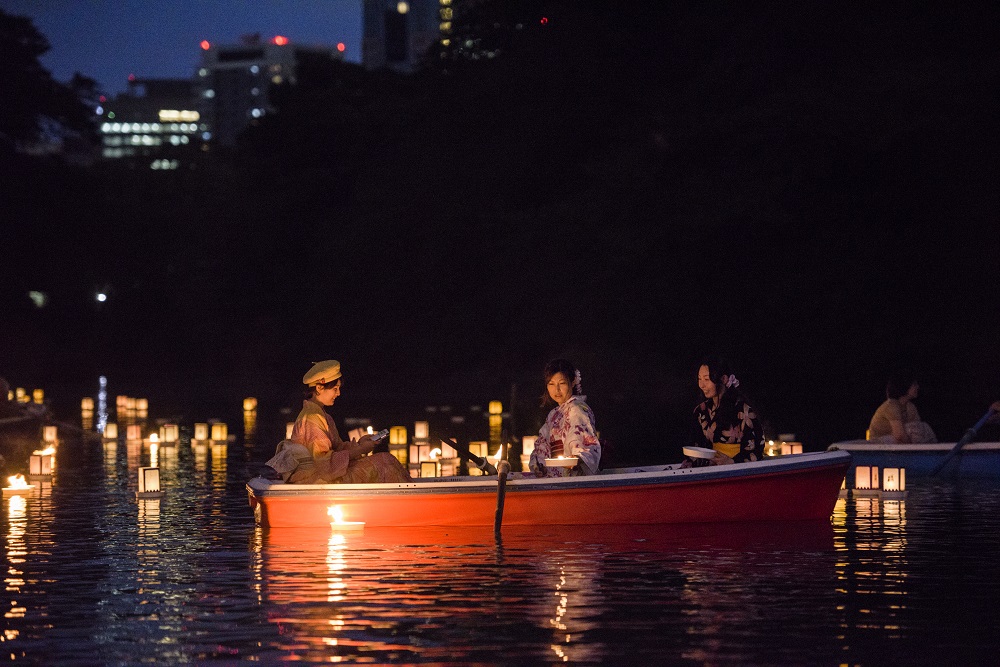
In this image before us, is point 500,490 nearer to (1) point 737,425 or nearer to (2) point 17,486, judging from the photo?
(1) point 737,425

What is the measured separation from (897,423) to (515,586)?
1026 centimetres

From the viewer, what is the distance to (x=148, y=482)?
17.6 meters

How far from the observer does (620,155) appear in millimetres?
41531

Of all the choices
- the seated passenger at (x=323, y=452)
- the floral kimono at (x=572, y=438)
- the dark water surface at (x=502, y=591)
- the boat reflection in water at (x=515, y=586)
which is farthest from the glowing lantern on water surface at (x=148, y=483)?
the floral kimono at (x=572, y=438)

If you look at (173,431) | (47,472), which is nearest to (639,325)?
(173,431)

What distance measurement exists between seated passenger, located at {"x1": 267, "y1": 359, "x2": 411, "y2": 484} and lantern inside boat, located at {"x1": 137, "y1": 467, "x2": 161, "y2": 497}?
392cm

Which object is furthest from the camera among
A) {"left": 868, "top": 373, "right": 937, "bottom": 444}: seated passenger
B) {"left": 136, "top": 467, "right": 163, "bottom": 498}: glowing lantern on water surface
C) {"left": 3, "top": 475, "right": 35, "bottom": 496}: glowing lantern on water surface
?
{"left": 868, "top": 373, "right": 937, "bottom": 444}: seated passenger

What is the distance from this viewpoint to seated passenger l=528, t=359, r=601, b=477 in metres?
13.9

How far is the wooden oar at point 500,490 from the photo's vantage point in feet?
44.5

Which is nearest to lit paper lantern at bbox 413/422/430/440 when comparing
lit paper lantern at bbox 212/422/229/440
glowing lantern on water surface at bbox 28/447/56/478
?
lit paper lantern at bbox 212/422/229/440

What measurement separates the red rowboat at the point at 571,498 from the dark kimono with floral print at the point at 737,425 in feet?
0.92

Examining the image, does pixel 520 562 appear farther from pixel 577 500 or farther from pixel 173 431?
pixel 173 431

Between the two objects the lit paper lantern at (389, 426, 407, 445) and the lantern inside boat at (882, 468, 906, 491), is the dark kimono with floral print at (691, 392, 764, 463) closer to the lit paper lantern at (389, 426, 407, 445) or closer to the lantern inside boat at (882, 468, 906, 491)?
the lantern inside boat at (882, 468, 906, 491)

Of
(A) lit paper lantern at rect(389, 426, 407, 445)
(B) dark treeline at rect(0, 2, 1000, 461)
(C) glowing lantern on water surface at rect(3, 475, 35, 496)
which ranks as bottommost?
(C) glowing lantern on water surface at rect(3, 475, 35, 496)
